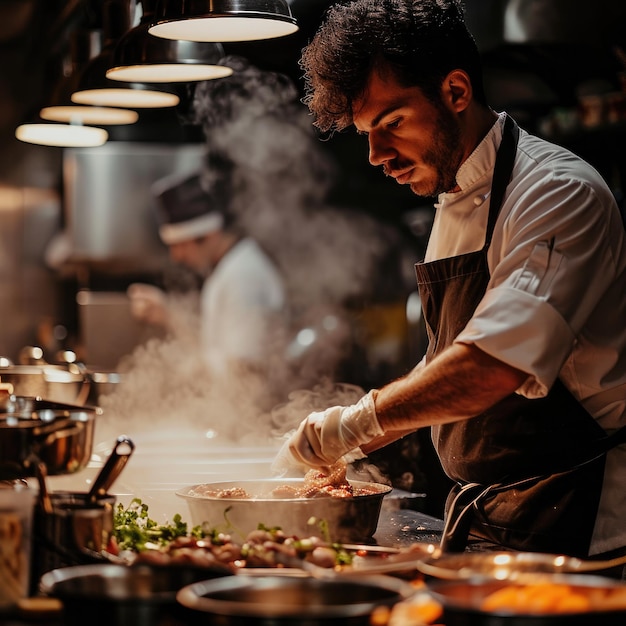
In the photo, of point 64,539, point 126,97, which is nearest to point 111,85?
point 126,97

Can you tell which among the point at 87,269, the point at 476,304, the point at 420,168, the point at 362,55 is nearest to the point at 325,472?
the point at 476,304

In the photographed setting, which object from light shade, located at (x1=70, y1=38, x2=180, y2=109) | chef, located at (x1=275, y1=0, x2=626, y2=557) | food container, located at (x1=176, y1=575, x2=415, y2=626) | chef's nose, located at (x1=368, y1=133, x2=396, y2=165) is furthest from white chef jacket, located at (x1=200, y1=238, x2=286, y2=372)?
food container, located at (x1=176, y1=575, x2=415, y2=626)

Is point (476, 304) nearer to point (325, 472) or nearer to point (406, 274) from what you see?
point (325, 472)

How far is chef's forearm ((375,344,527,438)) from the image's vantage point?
2371 millimetres

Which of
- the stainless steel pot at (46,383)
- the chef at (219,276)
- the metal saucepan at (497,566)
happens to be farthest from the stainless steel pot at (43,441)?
the chef at (219,276)

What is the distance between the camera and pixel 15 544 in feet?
5.67

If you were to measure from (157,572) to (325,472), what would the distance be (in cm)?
112

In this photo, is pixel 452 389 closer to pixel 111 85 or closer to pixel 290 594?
pixel 290 594

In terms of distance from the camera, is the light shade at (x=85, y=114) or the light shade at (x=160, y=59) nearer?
the light shade at (x=160, y=59)

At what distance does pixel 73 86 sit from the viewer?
3.90m

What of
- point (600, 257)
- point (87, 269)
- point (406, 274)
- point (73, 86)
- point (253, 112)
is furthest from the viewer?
point (87, 269)

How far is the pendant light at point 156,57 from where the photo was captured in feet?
10.1

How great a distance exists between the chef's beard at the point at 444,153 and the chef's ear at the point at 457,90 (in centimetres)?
3

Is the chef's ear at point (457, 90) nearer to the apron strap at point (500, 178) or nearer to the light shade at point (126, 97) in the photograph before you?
the apron strap at point (500, 178)
